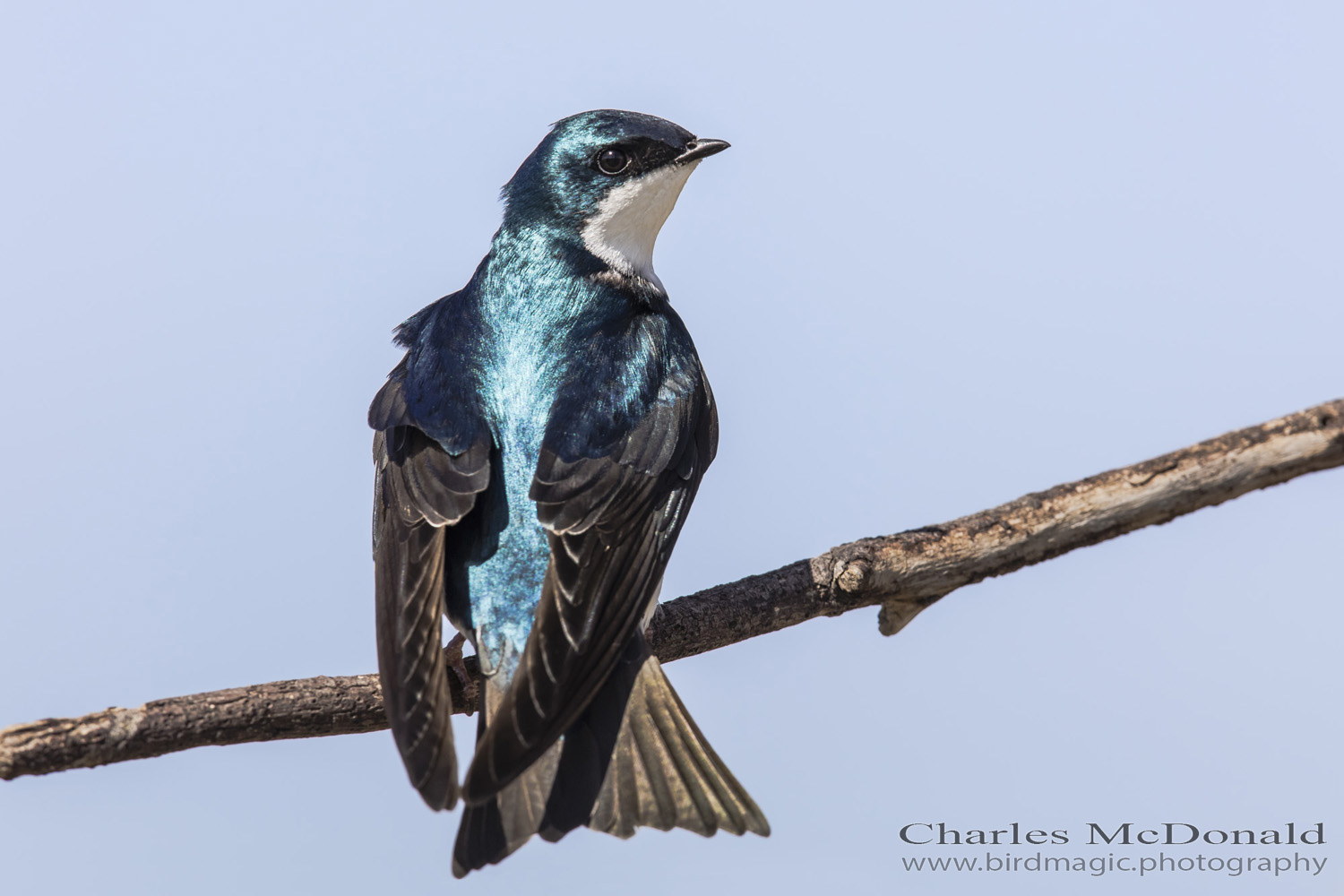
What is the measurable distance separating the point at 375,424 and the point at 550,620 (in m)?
0.91

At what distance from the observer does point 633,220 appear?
405 centimetres

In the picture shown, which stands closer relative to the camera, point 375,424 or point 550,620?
point 550,620

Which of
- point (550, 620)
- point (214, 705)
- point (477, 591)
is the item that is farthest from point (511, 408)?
point (214, 705)

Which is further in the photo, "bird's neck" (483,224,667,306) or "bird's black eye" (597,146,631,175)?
"bird's black eye" (597,146,631,175)

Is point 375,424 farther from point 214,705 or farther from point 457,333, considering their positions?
point 214,705

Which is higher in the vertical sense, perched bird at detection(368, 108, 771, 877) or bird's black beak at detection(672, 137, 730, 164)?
bird's black beak at detection(672, 137, 730, 164)

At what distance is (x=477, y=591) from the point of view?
319 cm

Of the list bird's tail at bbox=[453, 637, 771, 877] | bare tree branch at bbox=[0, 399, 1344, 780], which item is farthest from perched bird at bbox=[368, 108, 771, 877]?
bare tree branch at bbox=[0, 399, 1344, 780]

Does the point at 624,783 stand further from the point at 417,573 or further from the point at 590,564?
the point at 417,573

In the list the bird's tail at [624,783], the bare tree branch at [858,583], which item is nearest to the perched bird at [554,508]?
the bird's tail at [624,783]

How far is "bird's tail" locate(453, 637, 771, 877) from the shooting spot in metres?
2.79

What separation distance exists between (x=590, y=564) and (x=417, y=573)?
0.41m

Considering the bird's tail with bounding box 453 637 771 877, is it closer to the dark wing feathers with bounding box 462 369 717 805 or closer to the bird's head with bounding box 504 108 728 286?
the dark wing feathers with bounding box 462 369 717 805

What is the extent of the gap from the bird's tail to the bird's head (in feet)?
4.78
